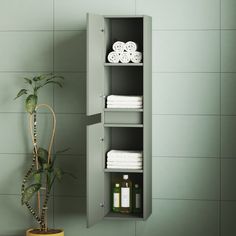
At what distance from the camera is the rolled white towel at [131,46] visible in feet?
11.3

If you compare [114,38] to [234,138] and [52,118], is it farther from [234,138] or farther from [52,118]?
[234,138]

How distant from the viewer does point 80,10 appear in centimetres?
374

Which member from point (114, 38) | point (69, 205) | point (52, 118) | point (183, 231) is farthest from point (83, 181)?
point (114, 38)

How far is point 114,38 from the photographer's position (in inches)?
145

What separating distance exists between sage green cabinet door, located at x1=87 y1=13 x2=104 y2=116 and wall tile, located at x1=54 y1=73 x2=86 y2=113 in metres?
0.34

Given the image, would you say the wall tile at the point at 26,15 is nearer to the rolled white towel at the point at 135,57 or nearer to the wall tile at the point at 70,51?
the wall tile at the point at 70,51

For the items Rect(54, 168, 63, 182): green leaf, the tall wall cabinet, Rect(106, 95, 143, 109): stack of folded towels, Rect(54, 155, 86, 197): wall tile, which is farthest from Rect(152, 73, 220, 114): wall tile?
Rect(54, 168, 63, 182): green leaf

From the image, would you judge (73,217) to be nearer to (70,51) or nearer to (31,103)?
(31,103)

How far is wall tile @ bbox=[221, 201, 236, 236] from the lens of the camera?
366 cm

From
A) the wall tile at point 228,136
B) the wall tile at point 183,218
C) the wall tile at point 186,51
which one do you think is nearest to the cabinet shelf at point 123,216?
the wall tile at point 183,218

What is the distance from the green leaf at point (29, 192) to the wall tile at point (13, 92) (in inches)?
21.6

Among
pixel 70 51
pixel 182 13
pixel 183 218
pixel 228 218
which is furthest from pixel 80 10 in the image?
pixel 228 218

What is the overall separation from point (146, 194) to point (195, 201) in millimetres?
403

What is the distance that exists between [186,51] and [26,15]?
108cm
